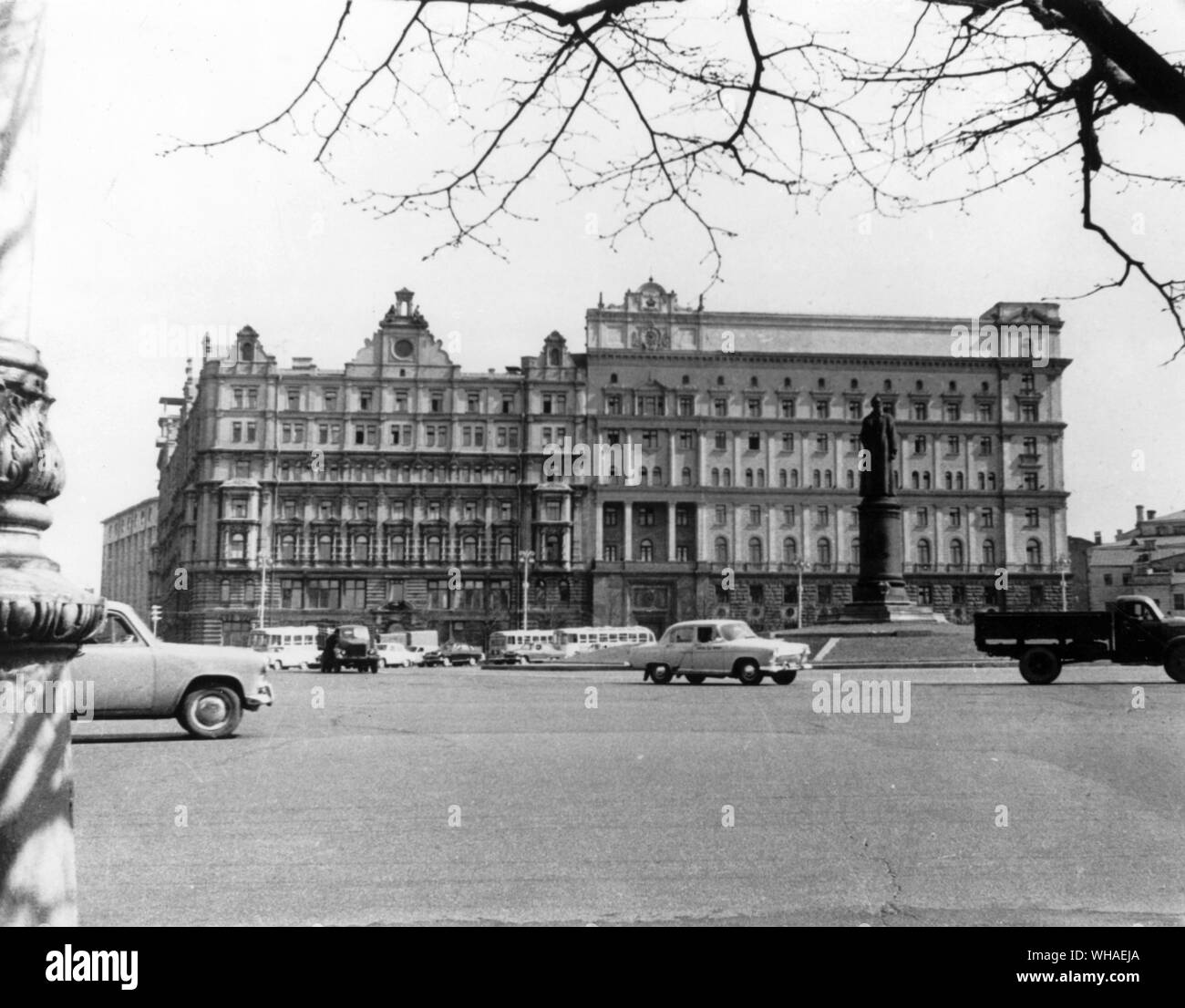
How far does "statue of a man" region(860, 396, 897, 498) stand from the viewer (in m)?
34.0

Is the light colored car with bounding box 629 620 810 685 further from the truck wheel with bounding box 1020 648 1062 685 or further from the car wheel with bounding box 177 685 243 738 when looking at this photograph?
the car wheel with bounding box 177 685 243 738

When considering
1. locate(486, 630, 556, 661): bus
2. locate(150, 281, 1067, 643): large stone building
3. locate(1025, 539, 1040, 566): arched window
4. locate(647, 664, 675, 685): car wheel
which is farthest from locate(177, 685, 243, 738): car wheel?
locate(1025, 539, 1040, 566): arched window

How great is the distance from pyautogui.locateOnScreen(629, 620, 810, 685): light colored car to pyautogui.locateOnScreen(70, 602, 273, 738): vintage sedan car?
1235 centimetres

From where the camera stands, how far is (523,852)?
5703 millimetres

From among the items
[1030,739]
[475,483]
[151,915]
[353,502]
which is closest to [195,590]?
[353,502]

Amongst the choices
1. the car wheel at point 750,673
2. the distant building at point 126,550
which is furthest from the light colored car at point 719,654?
the distant building at point 126,550

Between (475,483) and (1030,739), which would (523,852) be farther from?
(475,483)

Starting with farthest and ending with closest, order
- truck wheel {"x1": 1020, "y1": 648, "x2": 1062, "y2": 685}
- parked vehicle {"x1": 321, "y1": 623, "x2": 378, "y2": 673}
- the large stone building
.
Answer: the large stone building
parked vehicle {"x1": 321, "y1": 623, "x2": 378, "y2": 673}
truck wheel {"x1": 1020, "y1": 648, "x2": 1062, "y2": 685}

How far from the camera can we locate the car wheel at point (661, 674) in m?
24.2

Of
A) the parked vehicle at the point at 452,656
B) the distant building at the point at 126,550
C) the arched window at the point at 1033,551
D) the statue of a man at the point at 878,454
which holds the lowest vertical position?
the parked vehicle at the point at 452,656

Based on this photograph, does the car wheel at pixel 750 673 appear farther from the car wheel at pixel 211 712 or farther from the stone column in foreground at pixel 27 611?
the stone column in foreground at pixel 27 611

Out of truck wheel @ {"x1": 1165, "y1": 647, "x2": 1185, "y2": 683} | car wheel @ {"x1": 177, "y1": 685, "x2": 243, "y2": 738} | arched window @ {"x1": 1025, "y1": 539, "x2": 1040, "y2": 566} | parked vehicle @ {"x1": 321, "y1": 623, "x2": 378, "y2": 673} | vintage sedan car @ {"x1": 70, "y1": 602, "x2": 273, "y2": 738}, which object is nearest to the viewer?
vintage sedan car @ {"x1": 70, "y1": 602, "x2": 273, "y2": 738}
